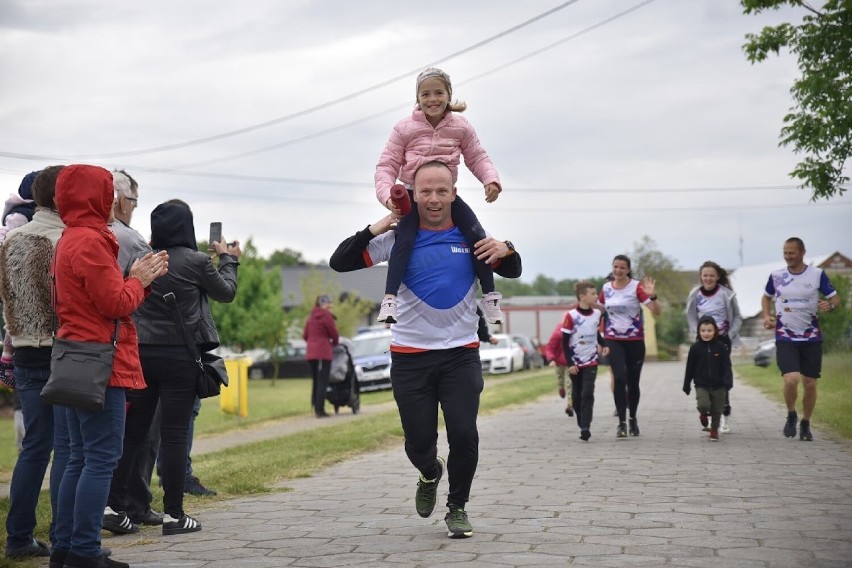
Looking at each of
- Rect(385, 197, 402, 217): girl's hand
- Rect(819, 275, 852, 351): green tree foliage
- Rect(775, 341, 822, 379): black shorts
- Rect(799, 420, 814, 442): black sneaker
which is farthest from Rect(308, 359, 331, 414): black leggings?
Rect(819, 275, 852, 351): green tree foliage

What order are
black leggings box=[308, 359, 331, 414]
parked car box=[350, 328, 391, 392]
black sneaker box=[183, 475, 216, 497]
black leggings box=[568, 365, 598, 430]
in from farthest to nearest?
parked car box=[350, 328, 391, 392]
black leggings box=[308, 359, 331, 414]
black leggings box=[568, 365, 598, 430]
black sneaker box=[183, 475, 216, 497]

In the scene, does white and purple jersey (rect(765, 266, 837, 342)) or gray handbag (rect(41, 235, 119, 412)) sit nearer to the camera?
gray handbag (rect(41, 235, 119, 412))

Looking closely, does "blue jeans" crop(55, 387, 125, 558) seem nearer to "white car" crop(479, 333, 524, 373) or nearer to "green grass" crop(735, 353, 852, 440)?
"green grass" crop(735, 353, 852, 440)

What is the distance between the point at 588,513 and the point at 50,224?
3599 mm

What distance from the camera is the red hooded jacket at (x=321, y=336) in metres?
18.5

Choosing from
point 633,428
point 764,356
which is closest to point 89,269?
point 633,428

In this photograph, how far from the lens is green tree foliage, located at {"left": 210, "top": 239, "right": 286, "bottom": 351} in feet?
163

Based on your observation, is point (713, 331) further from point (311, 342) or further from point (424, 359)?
point (311, 342)

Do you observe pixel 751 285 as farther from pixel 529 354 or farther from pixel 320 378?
pixel 320 378

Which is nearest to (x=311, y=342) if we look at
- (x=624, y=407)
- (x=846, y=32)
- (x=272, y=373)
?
(x=624, y=407)

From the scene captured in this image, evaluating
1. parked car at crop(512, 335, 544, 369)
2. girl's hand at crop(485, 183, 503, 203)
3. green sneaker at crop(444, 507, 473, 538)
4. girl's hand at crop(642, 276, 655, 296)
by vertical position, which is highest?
girl's hand at crop(485, 183, 503, 203)

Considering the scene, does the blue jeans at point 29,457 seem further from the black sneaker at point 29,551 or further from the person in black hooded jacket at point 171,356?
the person in black hooded jacket at point 171,356

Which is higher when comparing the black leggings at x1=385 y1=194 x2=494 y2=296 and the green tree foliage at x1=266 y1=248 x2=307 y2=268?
the green tree foliage at x1=266 y1=248 x2=307 y2=268

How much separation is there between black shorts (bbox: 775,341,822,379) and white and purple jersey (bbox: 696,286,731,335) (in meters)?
0.81
